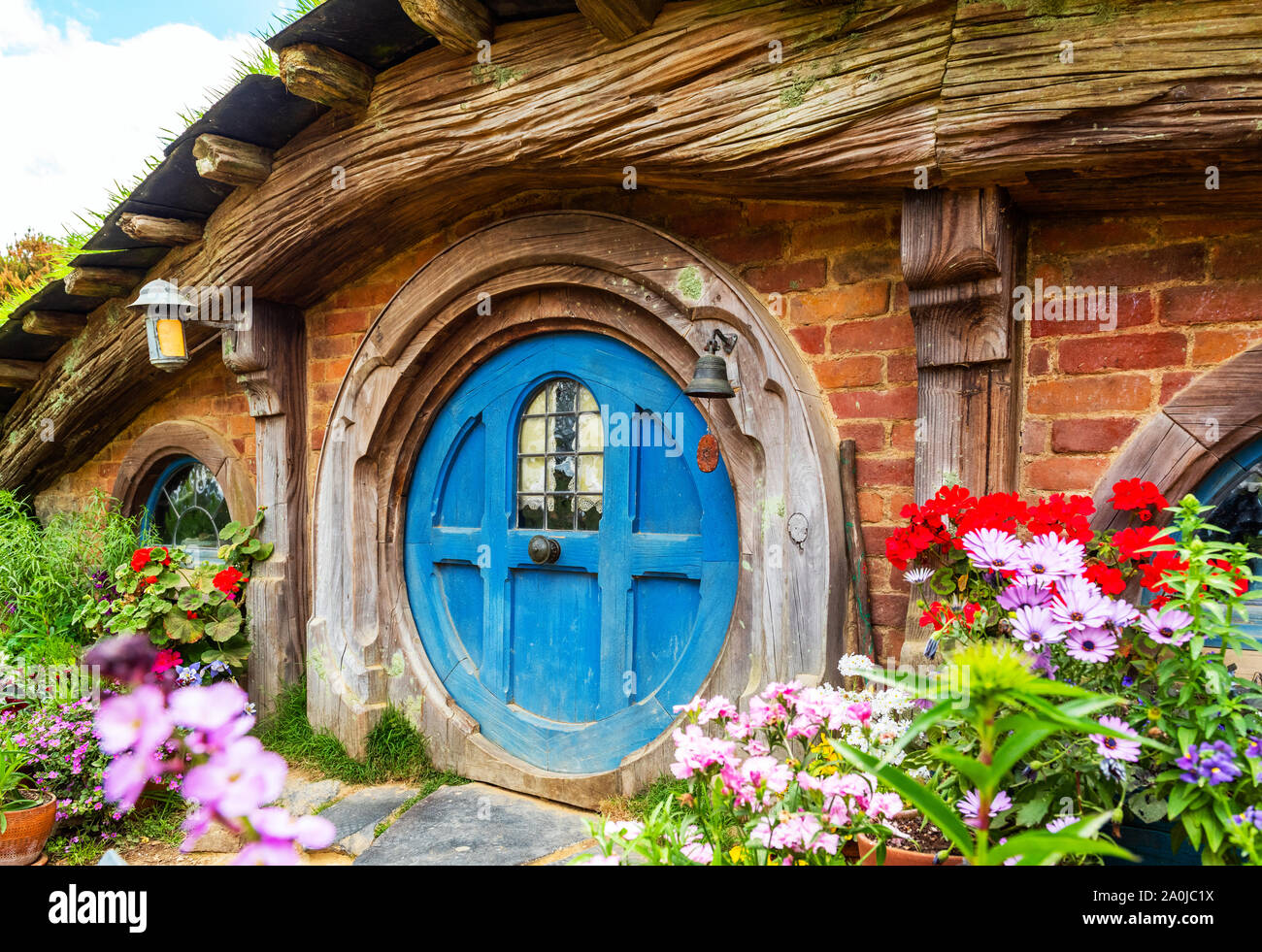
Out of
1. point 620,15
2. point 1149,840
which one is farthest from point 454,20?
point 1149,840

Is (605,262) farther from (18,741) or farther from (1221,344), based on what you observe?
(18,741)

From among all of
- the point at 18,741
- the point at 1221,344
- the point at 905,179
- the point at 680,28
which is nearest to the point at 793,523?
the point at 905,179

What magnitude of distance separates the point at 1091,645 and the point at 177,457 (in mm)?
4894

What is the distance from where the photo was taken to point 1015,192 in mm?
2121

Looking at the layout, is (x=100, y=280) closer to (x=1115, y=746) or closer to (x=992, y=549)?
(x=992, y=549)

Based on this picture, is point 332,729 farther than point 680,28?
Yes

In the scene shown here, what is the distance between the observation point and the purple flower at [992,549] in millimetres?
1682

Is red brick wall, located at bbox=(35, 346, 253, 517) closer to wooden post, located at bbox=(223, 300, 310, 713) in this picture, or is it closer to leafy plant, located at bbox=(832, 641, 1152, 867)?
wooden post, located at bbox=(223, 300, 310, 713)

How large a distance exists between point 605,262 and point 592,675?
156cm

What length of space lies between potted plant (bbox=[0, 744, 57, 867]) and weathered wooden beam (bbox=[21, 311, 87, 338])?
2.47 metres

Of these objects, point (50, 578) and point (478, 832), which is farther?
point (50, 578)

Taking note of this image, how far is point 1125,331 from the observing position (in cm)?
217

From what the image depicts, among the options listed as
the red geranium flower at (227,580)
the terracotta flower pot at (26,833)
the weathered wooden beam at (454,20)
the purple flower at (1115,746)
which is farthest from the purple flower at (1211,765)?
the red geranium flower at (227,580)

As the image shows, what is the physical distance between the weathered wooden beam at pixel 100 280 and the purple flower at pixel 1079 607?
14.5 feet
